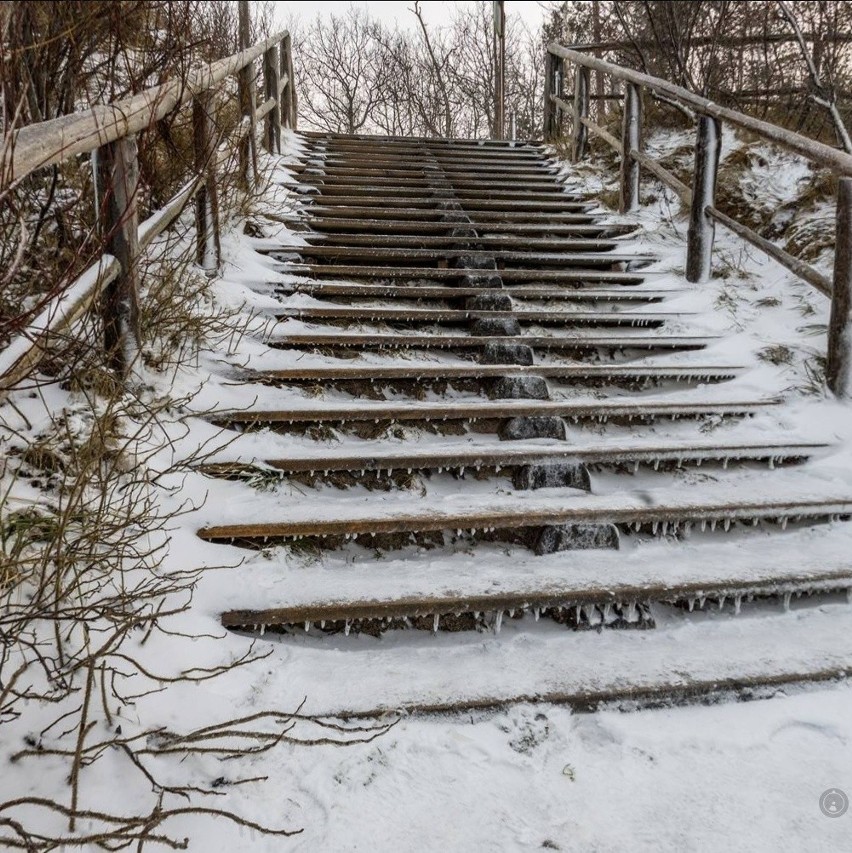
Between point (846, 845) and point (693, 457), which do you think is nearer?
point (846, 845)

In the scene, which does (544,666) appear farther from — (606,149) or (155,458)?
(606,149)

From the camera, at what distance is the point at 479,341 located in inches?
127

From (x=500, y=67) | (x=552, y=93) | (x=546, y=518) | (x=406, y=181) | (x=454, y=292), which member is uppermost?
(x=500, y=67)

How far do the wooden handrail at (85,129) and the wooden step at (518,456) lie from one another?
1.04m

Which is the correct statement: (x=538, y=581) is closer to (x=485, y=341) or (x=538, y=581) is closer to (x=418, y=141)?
(x=485, y=341)

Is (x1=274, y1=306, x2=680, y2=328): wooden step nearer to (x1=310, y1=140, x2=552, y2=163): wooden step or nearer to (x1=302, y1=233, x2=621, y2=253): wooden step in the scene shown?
(x1=302, y1=233, x2=621, y2=253): wooden step

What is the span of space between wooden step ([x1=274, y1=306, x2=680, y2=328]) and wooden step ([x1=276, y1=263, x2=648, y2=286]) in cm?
44

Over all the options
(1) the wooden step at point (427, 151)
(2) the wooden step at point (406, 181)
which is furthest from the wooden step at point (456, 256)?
(1) the wooden step at point (427, 151)

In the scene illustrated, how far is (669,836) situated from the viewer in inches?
53.3

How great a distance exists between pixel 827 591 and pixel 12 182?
2.54 meters

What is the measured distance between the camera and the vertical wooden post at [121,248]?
2154mm

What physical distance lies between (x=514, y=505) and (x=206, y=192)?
7.40ft

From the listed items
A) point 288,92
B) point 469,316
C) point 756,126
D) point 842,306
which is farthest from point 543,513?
point 288,92

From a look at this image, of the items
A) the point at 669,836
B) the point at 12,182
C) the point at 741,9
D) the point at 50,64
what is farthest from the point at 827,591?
the point at 741,9
